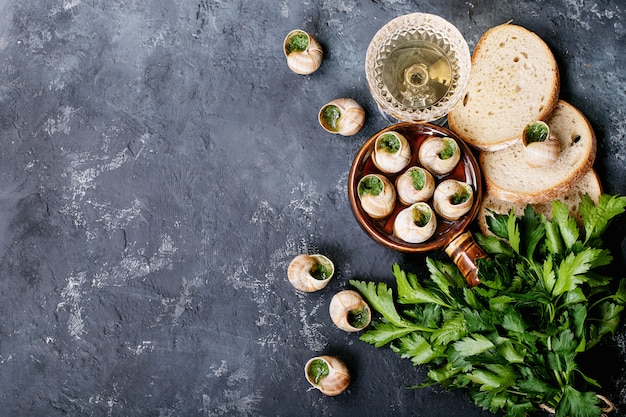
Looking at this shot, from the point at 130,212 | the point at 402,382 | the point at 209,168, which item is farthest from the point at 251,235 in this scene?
the point at 402,382

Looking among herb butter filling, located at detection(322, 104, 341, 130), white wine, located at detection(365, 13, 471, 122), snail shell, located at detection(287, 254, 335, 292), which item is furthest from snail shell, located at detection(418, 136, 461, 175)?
snail shell, located at detection(287, 254, 335, 292)

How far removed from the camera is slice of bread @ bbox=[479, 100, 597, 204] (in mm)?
2156

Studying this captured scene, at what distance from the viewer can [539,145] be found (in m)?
2.10

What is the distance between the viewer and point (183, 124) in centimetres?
243

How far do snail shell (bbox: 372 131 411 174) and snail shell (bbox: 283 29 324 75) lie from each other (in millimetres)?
436

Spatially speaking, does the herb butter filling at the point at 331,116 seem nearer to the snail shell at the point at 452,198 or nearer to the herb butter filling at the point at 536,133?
the snail shell at the point at 452,198

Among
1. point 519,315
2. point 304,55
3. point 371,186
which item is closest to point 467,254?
point 519,315

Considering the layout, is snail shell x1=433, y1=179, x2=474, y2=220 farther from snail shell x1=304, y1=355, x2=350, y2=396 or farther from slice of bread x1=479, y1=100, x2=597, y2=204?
snail shell x1=304, y1=355, x2=350, y2=396

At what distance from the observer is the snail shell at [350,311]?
2184mm

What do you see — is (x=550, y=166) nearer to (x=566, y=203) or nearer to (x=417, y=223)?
(x=566, y=203)

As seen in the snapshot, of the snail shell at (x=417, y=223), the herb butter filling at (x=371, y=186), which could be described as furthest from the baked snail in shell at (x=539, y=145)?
the herb butter filling at (x=371, y=186)

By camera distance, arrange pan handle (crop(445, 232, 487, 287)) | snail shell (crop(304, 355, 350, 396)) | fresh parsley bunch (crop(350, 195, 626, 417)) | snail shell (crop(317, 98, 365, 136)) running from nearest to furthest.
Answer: fresh parsley bunch (crop(350, 195, 626, 417)) < pan handle (crop(445, 232, 487, 287)) < snail shell (crop(304, 355, 350, 396)) < snail shell (crop(317, 98, 365, 136))

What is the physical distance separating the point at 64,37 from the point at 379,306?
1.72 meters

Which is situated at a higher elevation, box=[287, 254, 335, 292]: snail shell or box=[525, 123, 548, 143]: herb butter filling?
box=[525, 123, 548, 143]: herb butter filling
